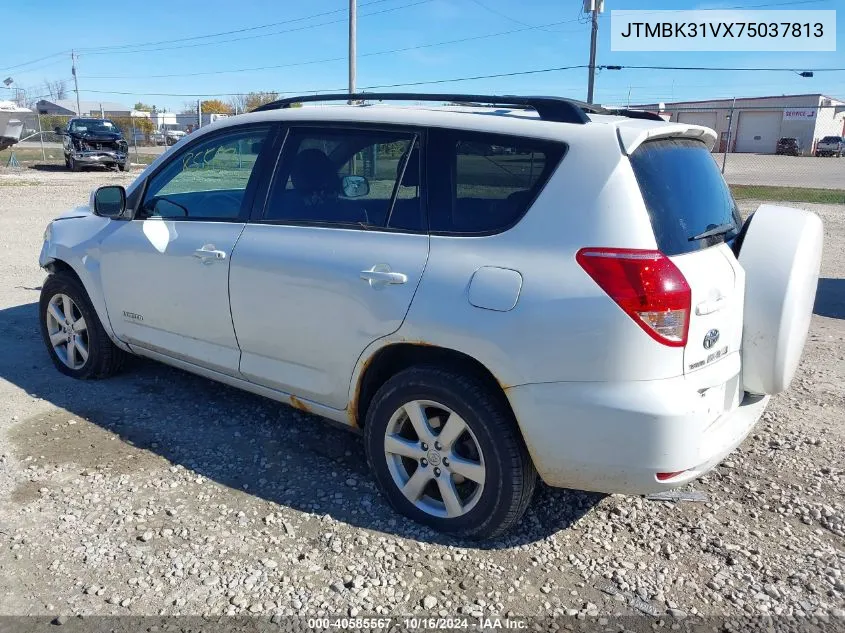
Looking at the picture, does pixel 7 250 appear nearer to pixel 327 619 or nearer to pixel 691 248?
pixel 327 619

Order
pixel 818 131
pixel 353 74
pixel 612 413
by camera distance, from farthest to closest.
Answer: pixel 818 131 → pixel 353 74 → pixel 612 413

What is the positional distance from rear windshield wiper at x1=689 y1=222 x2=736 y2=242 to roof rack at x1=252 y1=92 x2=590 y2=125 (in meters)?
0.65

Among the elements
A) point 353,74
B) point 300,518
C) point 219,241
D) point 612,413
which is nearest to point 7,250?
point 219,241

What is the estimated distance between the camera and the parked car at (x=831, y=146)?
50000mm

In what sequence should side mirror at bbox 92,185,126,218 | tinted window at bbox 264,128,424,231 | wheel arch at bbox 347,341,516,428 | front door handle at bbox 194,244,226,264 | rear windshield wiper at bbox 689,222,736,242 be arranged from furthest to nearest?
side mirror at bbox 92,185,126,218 < front door handle at bbox 194,244,226,264 < tinted window at bbox 264,128,424,231 < wheel arch at bbox 347,341,516,428 < rear windshield wiper at bbox 689,222,736,242

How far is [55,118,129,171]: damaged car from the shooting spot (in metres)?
26.4

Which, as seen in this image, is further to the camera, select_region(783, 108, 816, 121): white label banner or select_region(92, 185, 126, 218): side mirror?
select_region(783, 108, 816, 121): white label banner

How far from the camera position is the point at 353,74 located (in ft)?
63.9

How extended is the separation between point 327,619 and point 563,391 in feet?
4.09

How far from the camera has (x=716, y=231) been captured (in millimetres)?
3012

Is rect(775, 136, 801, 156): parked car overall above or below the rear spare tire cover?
above

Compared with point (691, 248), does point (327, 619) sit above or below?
below

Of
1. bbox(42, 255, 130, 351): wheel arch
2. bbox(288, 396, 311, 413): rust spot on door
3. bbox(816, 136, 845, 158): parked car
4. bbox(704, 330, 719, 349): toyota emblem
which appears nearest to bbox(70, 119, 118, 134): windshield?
bbox(42, 255, 130, 351): wheel arch

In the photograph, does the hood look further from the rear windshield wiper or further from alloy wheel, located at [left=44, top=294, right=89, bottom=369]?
the rear windshield wiper
